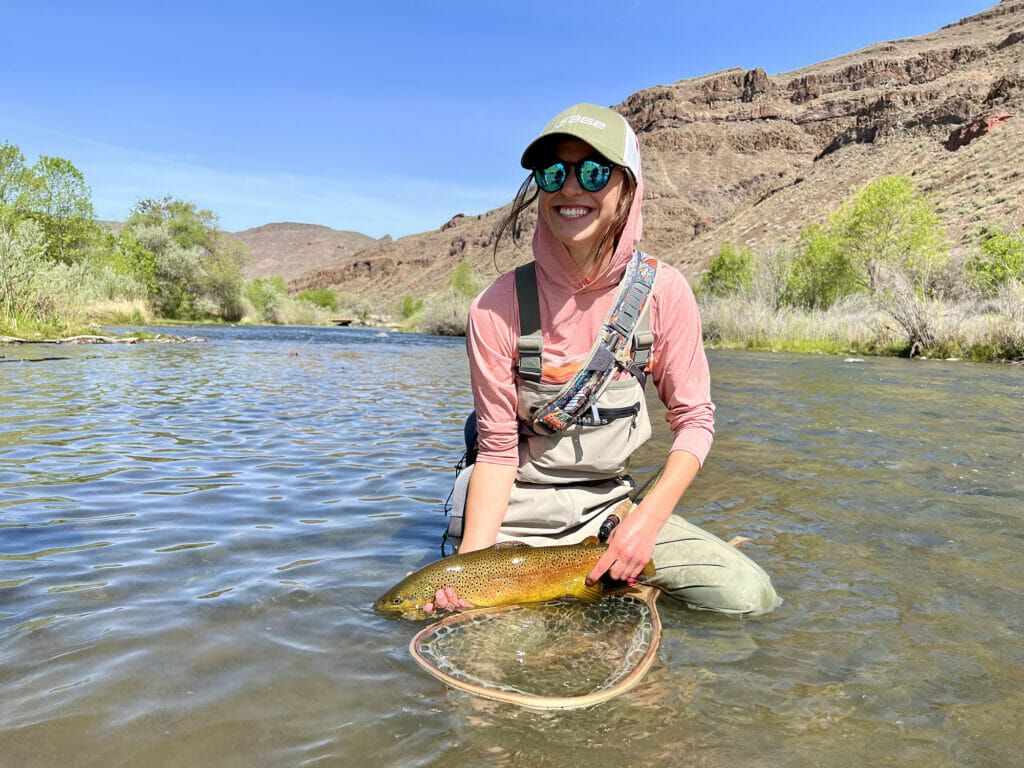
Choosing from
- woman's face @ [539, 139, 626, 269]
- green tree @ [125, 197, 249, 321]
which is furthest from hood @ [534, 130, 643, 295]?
A: green tree @ [125, 197, 249, 321]

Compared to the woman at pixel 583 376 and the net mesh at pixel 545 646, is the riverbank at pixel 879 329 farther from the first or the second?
the net mesh at pixel 545 646

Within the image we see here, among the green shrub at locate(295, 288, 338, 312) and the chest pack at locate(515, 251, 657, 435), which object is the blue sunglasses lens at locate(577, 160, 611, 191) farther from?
the green shrub at locate(295, 288, 338, 312)

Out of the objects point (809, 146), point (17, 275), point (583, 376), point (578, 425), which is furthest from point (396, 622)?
point (809, 146)

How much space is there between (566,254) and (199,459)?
4559 millimetres

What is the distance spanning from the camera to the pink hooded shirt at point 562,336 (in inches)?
120

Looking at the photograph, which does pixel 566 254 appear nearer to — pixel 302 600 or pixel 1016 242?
pixel 302 600

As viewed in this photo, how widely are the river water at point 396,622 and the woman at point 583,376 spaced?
32 centimetres

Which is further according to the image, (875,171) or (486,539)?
(875,171)

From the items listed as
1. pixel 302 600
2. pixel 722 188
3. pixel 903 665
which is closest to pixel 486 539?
pixel 302 600

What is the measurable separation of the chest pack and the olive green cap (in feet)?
1.63

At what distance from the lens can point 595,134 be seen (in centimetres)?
263

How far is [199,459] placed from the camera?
620cm

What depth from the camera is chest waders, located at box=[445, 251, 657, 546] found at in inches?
119

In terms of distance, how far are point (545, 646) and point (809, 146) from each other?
135 meters
